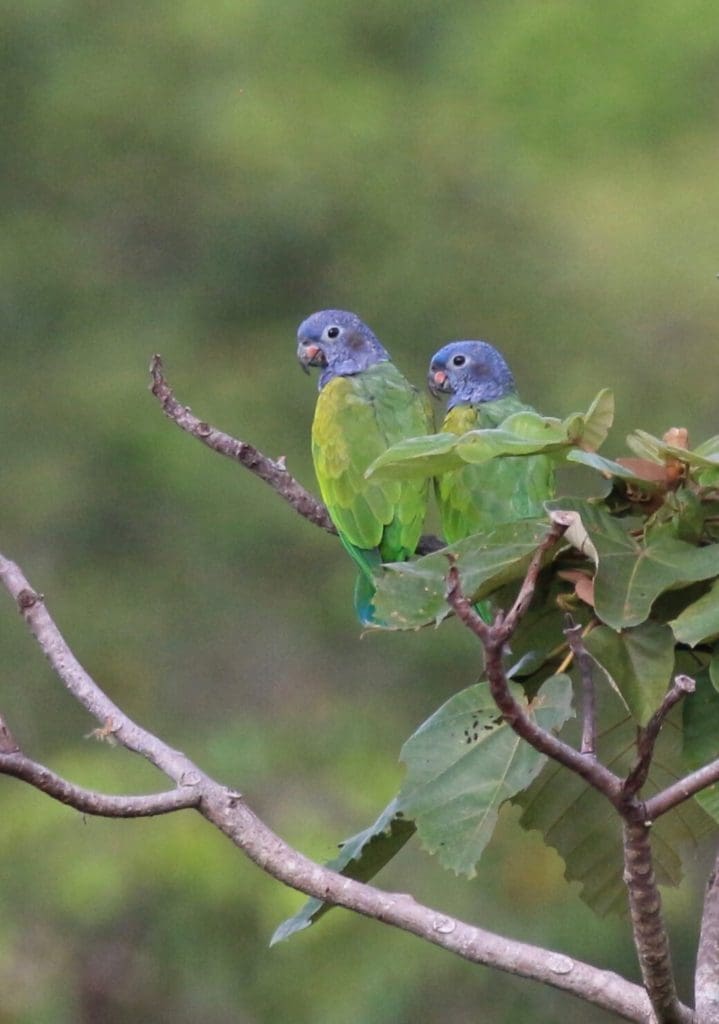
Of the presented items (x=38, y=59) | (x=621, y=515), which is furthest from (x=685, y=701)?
(x=38, y=59)

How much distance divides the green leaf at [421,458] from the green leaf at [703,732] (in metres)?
0.35

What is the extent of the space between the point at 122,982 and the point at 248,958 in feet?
2.29

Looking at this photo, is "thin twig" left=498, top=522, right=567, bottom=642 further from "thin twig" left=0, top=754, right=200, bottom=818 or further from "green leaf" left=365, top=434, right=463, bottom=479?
"thin twig" left=0, top=754, right=200, bottom=818

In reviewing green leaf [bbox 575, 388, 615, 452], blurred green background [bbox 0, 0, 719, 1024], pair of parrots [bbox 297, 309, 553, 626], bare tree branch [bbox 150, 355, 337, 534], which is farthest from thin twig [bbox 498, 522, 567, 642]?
blurred green background [bbox 0, 0, 719, 1024]

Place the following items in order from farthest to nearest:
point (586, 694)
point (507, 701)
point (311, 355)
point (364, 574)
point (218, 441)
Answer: point (311, 355)
point (364, 574)
point (218, 441)
point (586, 694)
point (507, 701)

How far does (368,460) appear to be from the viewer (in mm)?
3818

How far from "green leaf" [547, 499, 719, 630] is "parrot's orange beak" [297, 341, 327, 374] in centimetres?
274

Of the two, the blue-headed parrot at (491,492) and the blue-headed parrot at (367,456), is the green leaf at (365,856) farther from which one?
the blue-headed parrot at (367,456)

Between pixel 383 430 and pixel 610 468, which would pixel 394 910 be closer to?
pixel 610 468

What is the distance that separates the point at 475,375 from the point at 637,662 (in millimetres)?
2291

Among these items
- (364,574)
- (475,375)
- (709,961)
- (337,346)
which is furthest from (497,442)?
(337,346)

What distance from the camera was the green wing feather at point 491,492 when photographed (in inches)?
124

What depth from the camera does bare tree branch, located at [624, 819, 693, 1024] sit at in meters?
1.63

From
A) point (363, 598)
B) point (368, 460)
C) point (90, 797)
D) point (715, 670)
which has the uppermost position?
point (368, 460)
